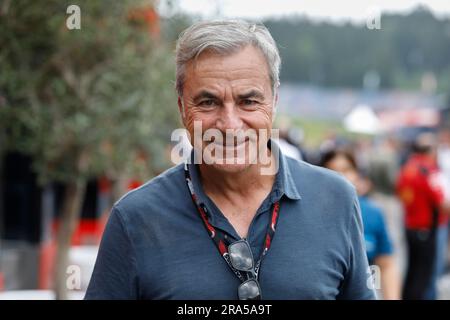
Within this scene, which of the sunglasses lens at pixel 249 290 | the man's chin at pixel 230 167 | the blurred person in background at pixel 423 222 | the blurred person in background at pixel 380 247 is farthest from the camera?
the blurred person in background at pixel 423 222

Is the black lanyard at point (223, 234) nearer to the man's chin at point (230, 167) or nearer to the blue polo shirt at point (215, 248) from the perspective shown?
the blue polo shirt at point (215, 248)

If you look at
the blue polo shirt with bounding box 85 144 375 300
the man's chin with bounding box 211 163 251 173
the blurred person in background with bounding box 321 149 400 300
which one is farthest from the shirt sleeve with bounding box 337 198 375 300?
the blurred person in background with bounding box 321 149 400 300

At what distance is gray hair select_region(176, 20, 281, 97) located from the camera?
2.41 metres

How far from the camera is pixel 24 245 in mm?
11070

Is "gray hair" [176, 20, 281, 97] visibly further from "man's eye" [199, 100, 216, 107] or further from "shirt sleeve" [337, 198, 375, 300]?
"shirt sleeve" [337, 198, 375, 300]

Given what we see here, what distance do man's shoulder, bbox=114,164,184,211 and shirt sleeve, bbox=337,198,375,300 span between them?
1.76ft

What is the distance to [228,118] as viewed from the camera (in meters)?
2.41

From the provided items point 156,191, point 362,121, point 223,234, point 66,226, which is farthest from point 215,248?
point 362,121

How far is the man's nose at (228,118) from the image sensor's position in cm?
241

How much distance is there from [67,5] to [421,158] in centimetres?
482

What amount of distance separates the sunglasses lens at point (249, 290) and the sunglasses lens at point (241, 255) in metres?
0.04

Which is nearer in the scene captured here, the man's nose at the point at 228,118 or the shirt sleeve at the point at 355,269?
the man's nose at the point at 228,118

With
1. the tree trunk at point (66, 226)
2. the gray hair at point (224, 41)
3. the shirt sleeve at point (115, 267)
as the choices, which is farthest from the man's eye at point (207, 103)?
the tree trunk at point (66, 226)

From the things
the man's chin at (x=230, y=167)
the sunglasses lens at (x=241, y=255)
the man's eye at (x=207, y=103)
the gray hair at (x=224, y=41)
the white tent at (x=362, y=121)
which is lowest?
the sunglasses lens at (x=241, y=255)
